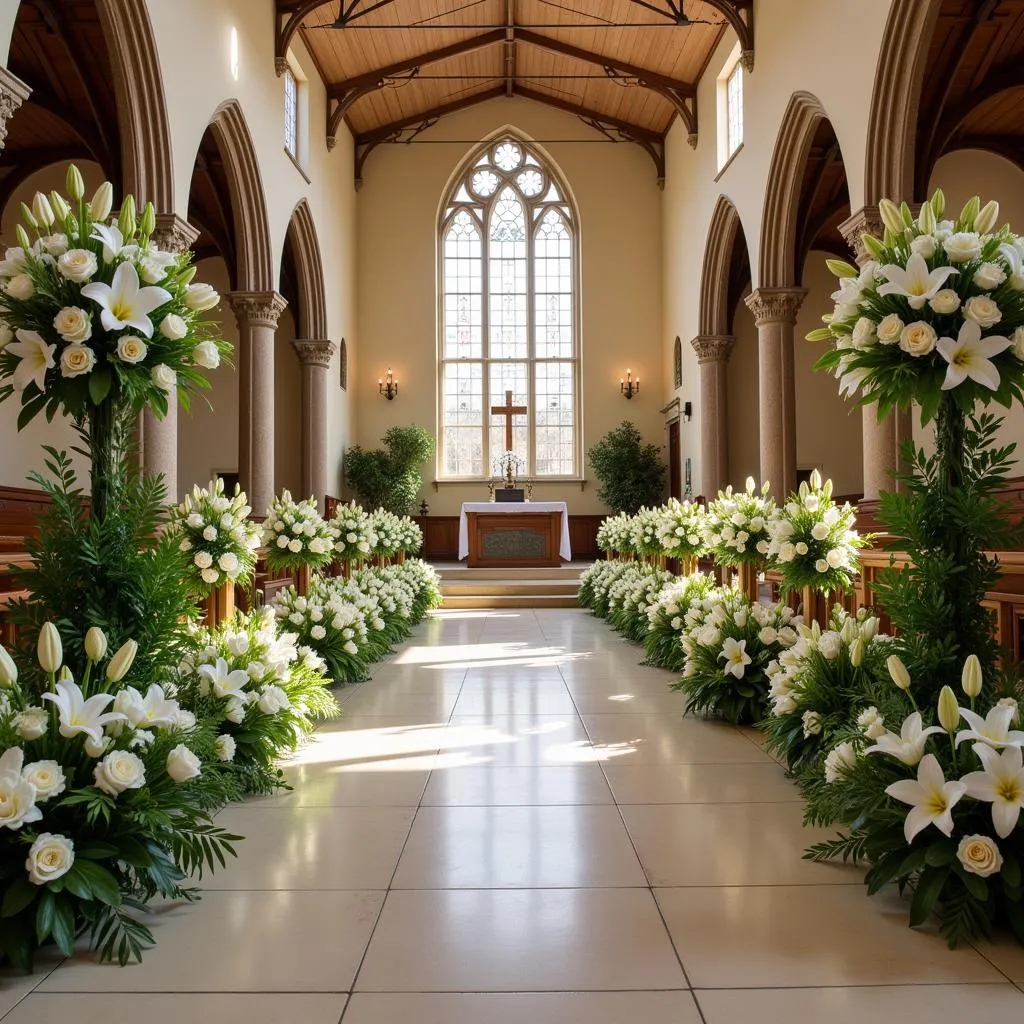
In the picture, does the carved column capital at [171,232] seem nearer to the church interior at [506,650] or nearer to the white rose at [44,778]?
the church interior at [506,650]

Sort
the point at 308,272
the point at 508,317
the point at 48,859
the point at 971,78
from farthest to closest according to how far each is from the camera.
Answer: the point at 508,317, the point at 308,272, the point at 971,78, the point at 48,859

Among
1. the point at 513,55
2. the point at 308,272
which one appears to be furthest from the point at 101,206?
the point at 513,55

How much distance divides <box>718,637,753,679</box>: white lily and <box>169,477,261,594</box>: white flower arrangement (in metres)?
2.36

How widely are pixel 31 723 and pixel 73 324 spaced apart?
1017mm

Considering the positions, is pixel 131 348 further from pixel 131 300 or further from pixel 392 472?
pixel 392 472

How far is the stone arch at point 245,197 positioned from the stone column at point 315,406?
303 centimetres

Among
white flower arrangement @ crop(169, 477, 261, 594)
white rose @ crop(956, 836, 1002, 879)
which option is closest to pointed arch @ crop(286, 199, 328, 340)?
white flower arrangement @ crop(169, 477, 261, 594)

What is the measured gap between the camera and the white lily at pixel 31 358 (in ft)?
8.68

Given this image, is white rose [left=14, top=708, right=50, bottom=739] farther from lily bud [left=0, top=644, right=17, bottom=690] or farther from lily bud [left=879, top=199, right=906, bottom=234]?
lily bud [left=879, top=199, right=906, bottom=234]

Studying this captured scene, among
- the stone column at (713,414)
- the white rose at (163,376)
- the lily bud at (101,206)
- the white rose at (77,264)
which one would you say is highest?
the stone column at (713,414)

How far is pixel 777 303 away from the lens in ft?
38.8

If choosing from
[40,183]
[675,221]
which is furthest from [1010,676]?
[675,221]

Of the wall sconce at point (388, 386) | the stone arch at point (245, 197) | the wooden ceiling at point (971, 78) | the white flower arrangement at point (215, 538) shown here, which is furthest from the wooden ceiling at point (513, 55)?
the white flower arrangement at point (215, 538)

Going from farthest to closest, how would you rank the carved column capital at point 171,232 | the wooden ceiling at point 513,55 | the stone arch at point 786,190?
1. the wooden ceiling at point 513,55
2. the stone arch at point 786,190
3. the carved column capital at point 171,232
